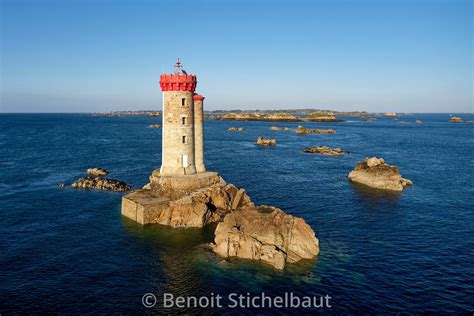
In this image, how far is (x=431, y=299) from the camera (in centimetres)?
2427

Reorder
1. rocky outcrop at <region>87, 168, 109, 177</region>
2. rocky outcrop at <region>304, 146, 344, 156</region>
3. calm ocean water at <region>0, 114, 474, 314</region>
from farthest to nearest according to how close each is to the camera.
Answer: rocky outcrop at <region>304, 146, 344, 156</region>
rocky outcrop at <region>87, 168, 109, 177</region>
calm ocean water at <region>0, 114, 474, 314</region>

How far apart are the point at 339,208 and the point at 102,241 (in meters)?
27.7

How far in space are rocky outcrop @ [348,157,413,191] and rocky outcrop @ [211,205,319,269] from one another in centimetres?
2919

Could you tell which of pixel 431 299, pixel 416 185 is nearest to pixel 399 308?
pixel 431 299

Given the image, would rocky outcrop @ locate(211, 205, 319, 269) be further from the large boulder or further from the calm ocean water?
the large boulder

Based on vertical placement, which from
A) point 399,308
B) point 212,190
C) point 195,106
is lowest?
point 399,308

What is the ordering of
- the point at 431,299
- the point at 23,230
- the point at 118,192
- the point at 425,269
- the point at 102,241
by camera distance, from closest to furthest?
the point at 431,299
the point at 425,269
the point at 102,241
the point at 23,230
the point at 118,192

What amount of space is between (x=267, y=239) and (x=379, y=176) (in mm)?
33333

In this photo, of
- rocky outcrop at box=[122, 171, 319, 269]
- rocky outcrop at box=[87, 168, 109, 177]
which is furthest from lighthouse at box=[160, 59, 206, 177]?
rocky outcrop at box=[87, 168, 109, 177]

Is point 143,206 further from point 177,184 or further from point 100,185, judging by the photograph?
point 100,185

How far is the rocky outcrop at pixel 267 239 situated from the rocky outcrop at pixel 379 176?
29.2m

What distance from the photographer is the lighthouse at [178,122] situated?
41.8 meters

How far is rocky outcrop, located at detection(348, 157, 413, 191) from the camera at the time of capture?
54.9 metres

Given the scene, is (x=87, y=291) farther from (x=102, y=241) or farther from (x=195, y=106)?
(x=195, y=106)
